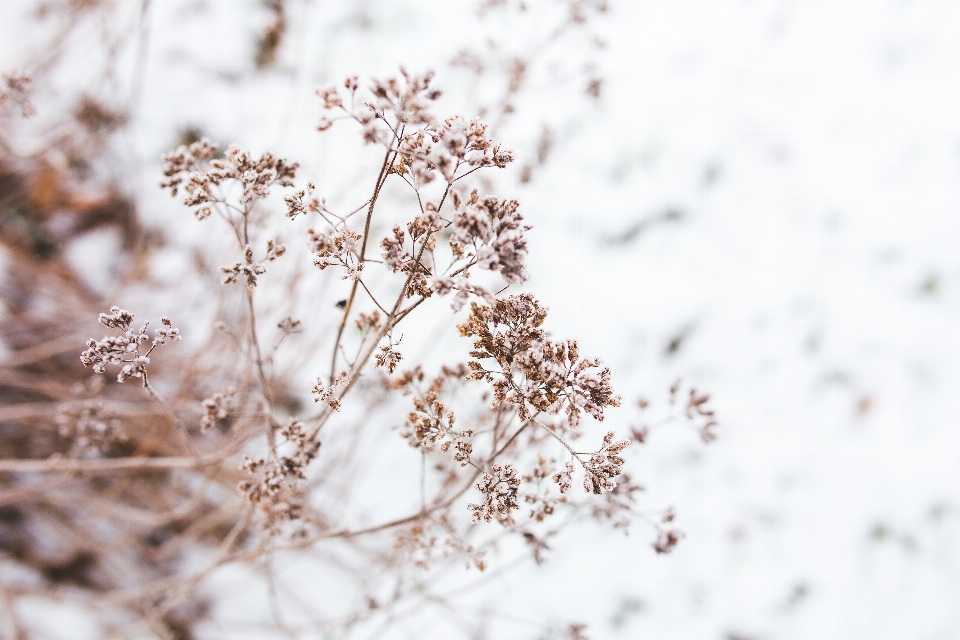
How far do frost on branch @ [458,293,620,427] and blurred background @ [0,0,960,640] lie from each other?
5.55 ft

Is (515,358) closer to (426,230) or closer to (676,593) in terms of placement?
(426,230)

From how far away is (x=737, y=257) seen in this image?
2660 millimetres

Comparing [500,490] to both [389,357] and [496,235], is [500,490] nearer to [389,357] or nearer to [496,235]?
[389,357]

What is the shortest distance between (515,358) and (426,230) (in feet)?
0.83

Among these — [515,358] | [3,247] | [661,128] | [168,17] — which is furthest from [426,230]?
[168,17]

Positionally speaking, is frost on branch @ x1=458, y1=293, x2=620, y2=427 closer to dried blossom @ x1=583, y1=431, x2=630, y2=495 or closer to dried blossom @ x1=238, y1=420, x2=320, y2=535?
dried blossom @ x1=583, y1=431, x2=630, y2=495

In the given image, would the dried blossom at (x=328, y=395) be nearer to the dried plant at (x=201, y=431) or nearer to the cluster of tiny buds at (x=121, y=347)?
the cluster of tiny buds at (x=121, y=347)

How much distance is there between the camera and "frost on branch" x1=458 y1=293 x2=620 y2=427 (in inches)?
34.8

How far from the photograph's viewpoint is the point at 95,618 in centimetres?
258

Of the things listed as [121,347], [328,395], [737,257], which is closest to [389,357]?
[328,395]

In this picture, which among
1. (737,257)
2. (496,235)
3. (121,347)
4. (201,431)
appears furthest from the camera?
(737,257)

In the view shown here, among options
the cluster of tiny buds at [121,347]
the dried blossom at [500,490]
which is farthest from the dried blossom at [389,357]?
the cluster of tiny buds at [121,347]

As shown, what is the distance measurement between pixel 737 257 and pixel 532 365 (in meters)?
2.15

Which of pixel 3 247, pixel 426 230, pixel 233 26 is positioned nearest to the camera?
pixel 426 230
